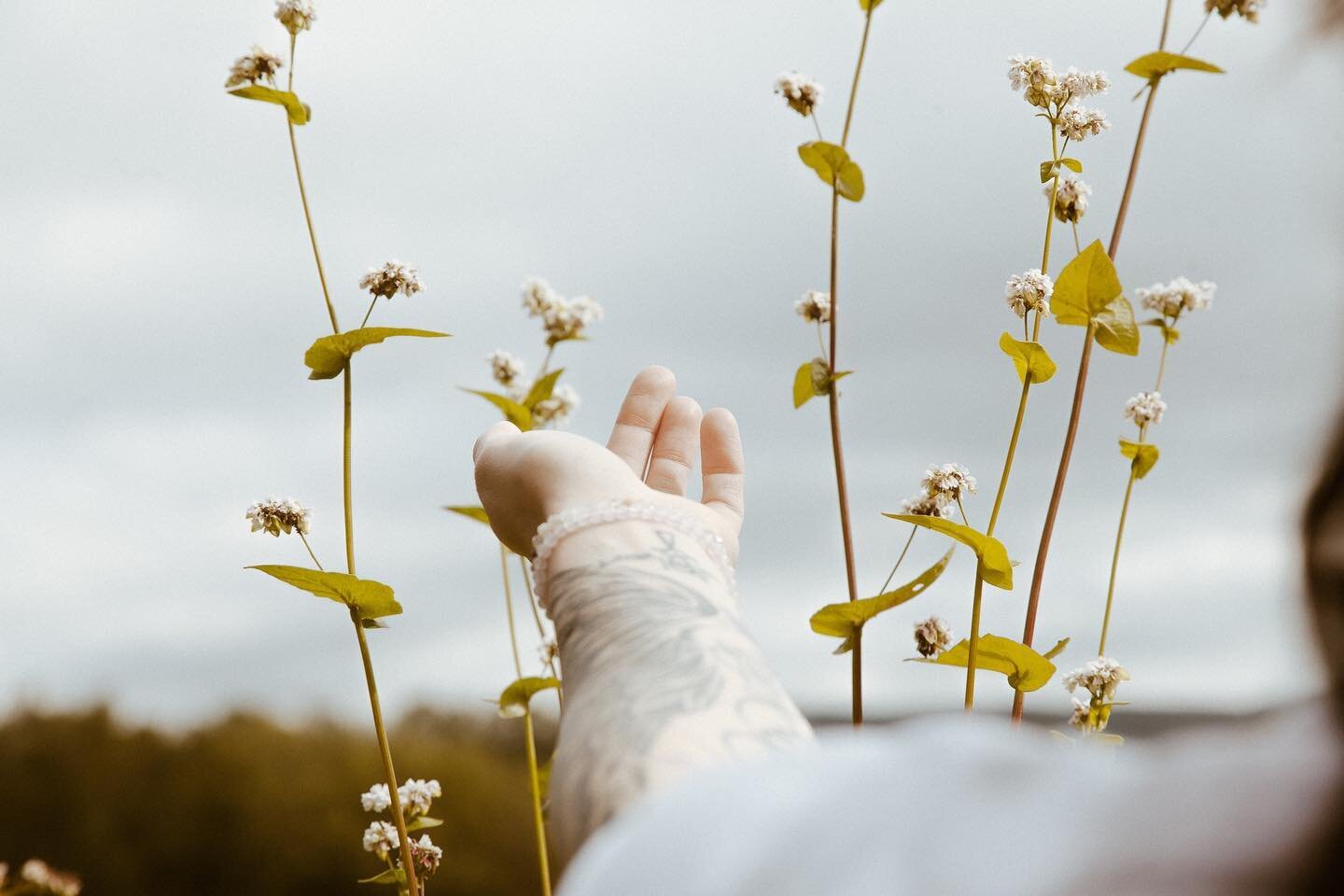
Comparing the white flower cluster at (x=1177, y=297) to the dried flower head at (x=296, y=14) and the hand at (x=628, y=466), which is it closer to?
the hand at (x=628, y=466)

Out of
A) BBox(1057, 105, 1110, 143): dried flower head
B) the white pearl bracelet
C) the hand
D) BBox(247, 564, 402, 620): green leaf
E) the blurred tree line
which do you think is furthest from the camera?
the blurred tree line

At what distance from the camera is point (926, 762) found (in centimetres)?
36

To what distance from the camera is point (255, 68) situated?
115 cm

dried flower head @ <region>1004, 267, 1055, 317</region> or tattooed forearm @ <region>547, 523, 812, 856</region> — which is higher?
dried flower head @ <region>1004, 267, 1055, 317</region>

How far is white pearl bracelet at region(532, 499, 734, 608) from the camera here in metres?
0.76

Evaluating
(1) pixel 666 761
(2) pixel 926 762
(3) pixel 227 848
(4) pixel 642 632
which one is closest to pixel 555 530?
(4) pixel 642 632

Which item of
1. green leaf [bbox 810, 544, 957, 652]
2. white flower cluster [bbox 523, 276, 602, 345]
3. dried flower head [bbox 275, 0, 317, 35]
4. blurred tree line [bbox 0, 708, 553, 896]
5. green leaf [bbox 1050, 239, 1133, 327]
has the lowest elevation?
blurred tree line [bbox 0, 708, 553, 896]

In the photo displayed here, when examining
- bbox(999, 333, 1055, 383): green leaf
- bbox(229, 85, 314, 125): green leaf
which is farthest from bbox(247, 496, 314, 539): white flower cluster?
bbox(999, 333, 1055, 383): green leaf

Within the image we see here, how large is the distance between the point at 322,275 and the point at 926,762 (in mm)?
885

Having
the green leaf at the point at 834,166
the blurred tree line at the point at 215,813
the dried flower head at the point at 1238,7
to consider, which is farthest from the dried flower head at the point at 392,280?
the blurred tree line at the point at 215,813

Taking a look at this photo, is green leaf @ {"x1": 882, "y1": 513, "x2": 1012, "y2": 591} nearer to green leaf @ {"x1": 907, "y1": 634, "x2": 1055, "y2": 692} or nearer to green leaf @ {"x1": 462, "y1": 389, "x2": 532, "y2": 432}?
green leaf @ {"x1": 907, "y1": 634, "x2": 1055, "y2": 692}

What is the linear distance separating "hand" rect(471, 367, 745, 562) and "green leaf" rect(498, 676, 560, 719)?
0.21 meters

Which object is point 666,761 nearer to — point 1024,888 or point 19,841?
point 1024,888

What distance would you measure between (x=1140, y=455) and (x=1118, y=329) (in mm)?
197
